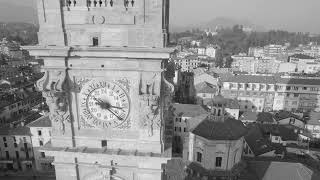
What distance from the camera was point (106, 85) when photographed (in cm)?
1112

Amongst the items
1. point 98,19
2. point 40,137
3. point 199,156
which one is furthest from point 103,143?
point 40,137

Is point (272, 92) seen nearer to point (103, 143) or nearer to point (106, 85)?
point (103, 143)

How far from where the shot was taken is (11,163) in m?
43.3

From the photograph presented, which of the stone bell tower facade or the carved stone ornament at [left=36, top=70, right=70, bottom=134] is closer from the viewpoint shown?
the stone bell tower facade

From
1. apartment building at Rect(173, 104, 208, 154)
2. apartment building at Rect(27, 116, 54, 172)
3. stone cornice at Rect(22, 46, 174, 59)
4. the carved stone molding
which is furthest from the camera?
apartment building at Rect(173, 104, 208, 154)

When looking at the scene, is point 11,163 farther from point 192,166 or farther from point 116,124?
point 116,124

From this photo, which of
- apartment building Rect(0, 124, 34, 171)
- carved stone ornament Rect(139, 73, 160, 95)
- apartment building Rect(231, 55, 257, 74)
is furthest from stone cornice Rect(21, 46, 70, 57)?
apartment building Rect(231, 55, 257, 74)

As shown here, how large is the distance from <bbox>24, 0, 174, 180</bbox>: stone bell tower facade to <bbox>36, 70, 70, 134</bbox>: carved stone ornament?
0.04 meters

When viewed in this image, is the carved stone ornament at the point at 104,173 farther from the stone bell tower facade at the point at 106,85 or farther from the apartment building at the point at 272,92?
the apartment building at the point at 272,92

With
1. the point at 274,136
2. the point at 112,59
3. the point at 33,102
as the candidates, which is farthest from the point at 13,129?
the point at 274,136

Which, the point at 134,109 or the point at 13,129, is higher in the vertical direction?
the point at 134,109

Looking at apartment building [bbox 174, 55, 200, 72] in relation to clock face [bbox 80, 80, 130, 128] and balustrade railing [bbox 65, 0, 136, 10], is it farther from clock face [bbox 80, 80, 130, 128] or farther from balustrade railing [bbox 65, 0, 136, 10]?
balustrade railing [bbox 65, 0, 136, 10]

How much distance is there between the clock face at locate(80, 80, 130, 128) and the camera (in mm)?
11148

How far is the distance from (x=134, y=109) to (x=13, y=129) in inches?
1496
